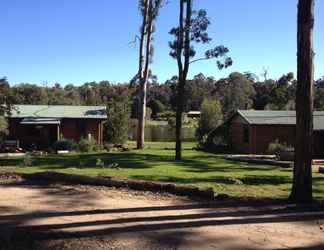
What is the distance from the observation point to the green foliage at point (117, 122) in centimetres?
4100

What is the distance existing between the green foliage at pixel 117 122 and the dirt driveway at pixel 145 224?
94.7 feet

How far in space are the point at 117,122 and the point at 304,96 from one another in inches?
1195

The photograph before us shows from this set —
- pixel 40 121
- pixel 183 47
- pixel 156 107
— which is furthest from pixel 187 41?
pixel 156 107

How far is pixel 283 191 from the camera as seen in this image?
13.9 m

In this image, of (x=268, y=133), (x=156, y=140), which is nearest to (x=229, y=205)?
(x=268, y=133)

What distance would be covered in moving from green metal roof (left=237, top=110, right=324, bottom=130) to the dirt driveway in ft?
85.8

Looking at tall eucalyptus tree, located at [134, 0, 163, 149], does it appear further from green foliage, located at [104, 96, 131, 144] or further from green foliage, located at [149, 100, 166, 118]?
green foliage, located at [149, 100, 166, 118]

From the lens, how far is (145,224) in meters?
8.84

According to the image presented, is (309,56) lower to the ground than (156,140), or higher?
higher

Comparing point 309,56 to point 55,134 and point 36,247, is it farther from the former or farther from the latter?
A: point 55,134

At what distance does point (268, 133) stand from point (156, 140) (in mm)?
23011

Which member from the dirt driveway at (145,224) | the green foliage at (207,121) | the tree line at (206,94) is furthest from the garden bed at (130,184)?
the tree line at (206,94)

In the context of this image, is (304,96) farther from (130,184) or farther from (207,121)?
(207,121)

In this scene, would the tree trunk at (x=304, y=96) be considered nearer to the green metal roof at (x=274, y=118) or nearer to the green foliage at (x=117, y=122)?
the green metal roof at (x=274, y=118)
